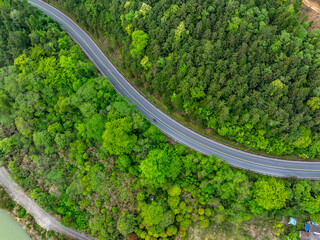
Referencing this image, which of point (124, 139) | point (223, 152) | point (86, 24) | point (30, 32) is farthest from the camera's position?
point (86, 24)

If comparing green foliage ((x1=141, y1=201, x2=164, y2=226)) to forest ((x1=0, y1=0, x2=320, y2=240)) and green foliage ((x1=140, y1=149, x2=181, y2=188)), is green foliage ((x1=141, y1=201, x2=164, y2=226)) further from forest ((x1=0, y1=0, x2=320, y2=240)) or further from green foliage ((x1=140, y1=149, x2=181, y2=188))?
green foliage ((x1=140, y1=149, x2=181, y2=188))

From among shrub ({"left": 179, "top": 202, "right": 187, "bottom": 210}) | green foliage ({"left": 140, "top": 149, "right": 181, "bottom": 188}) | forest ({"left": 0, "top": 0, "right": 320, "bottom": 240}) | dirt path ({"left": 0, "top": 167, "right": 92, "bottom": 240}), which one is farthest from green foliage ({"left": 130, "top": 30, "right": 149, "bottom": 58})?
dirt path ({"left": 0, "top": 167, "right": 92, "bottom": 240})

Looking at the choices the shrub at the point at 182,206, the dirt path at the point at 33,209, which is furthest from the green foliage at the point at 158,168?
the dirt path at the point at 33,209

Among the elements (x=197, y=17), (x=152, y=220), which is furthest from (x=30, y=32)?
(x=152, y=220)

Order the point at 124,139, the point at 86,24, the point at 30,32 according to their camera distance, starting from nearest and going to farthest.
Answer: the point at 124,139, the point at 30,32, the point at 86,24

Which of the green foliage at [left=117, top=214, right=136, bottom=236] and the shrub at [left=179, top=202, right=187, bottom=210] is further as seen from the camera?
the shrub at [left=179, top=202, right=187, bottom=210]

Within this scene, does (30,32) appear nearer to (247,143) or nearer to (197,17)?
(197,17)

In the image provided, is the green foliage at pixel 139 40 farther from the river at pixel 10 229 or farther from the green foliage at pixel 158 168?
the river at pixel 10 229

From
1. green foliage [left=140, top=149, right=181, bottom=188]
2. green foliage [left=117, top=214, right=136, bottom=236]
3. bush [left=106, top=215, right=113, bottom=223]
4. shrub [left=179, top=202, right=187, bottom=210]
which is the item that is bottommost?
bush [left=106, top=215, right=113, bottom=223]
